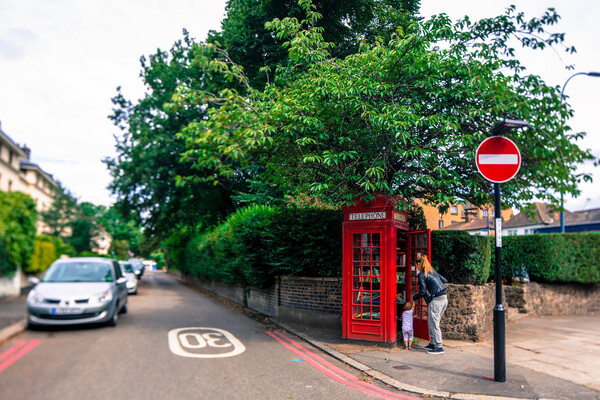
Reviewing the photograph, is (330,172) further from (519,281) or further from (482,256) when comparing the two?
(519,281)

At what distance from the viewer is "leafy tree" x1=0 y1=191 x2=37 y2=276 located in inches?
228

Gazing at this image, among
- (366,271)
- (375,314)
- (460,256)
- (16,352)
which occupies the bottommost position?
(16,352)

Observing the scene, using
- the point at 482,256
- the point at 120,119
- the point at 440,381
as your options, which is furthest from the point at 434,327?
the point at 120,119

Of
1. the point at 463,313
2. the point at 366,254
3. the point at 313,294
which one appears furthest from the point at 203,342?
the point at 463,313

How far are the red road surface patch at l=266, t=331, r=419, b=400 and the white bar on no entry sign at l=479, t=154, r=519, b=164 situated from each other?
3836 mm

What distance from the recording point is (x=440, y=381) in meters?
6.61

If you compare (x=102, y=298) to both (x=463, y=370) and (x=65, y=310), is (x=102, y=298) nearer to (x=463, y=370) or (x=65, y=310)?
(x=65, y=310)

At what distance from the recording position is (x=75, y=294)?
29.6ft

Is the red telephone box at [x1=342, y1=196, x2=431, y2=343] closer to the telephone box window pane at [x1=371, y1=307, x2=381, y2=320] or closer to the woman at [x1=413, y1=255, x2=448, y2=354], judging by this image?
the telephone box window pane at [x1=371, y1=307, x2=381, y2=320]

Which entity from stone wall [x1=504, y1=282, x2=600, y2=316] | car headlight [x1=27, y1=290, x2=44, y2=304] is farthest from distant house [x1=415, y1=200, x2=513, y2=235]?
car headlight [x1=27, y1=290, x2=44, y2=304]

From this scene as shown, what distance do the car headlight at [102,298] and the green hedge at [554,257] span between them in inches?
540

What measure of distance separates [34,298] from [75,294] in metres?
0.74

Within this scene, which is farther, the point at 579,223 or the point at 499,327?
the point at 579,223

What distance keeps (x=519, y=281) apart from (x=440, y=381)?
38.2ft
